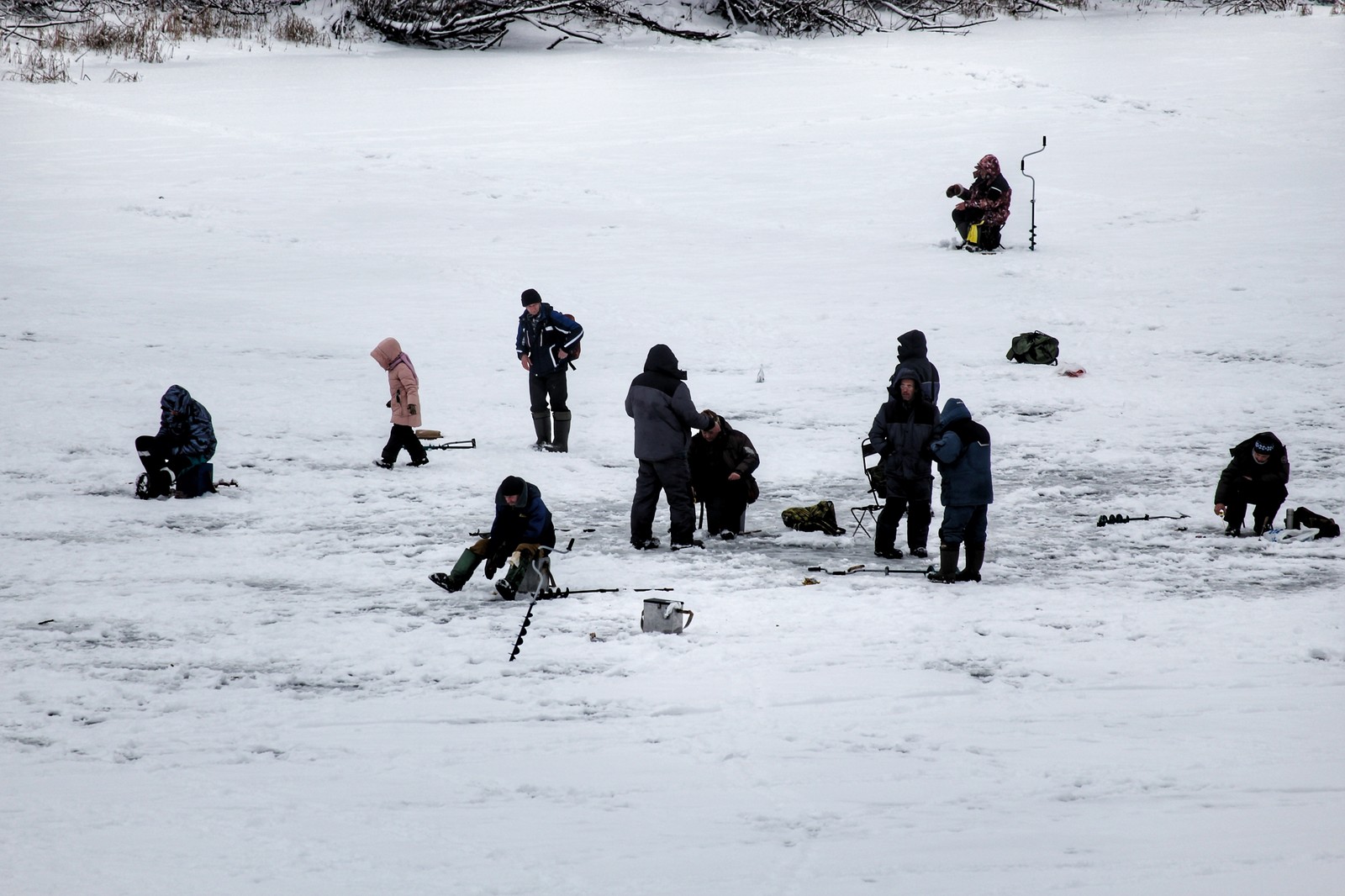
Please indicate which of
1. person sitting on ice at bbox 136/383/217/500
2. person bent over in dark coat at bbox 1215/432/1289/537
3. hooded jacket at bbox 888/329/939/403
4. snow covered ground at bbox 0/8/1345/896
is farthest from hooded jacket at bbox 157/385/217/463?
person bent over in dark coat at bbox 1215/432/1289/537

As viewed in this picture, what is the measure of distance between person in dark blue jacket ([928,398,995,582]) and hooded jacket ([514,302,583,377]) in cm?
442

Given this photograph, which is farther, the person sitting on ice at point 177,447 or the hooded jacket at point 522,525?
the person sitting on ice at point 177,447

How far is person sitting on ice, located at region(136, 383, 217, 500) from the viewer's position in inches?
417

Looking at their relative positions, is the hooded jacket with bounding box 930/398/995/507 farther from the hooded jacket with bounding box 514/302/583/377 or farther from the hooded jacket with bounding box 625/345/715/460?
the hooded jacket with bounding box 514/302/583/377

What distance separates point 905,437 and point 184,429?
5.99 metres

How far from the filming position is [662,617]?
7762 millimetres

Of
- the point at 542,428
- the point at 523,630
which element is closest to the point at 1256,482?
the point at 523,630

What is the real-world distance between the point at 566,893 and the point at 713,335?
11.5 m

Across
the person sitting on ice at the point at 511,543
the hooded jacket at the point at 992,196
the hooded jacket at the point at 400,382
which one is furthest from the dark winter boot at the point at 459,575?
the hooded jacket at the point at 992,196

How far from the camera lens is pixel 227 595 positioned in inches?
336

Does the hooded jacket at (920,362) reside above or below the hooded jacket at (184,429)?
above

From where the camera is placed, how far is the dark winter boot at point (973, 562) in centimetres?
882

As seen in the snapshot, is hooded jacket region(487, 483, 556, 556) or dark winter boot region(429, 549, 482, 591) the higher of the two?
hooded jacket region(487, 483, 556, 556)

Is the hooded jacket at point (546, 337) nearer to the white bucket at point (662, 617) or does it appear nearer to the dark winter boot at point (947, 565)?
the dark winter boot at point (947, 565)
